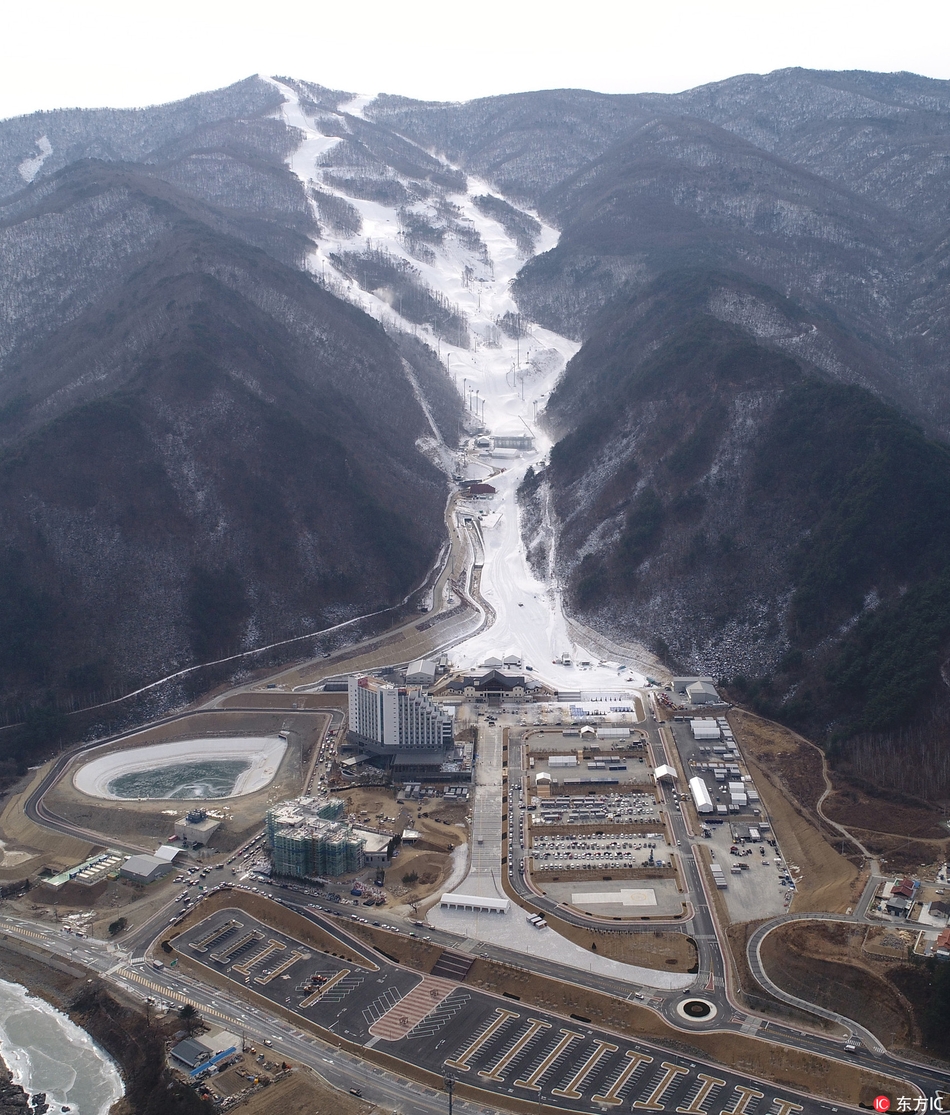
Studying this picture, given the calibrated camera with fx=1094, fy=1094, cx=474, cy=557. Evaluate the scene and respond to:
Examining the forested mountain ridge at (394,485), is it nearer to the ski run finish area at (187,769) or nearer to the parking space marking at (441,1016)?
the ski run finish area at (187,769)

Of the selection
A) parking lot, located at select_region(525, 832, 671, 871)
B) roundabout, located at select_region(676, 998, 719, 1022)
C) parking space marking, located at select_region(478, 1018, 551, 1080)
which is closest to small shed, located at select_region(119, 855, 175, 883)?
parking lot, located at select_region(525, 832, 671, 871)

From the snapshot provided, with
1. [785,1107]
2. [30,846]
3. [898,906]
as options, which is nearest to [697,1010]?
[785,1107]

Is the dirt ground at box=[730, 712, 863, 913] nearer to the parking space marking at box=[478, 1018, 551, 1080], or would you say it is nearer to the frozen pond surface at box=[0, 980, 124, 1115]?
the parking space marking at box=[478, 1018, 551, 1080]

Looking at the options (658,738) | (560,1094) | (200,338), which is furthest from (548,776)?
(200,338)

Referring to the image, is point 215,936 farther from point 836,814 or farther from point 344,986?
point 836,814

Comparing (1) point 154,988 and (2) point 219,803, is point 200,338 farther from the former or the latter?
(1) point 154,988
